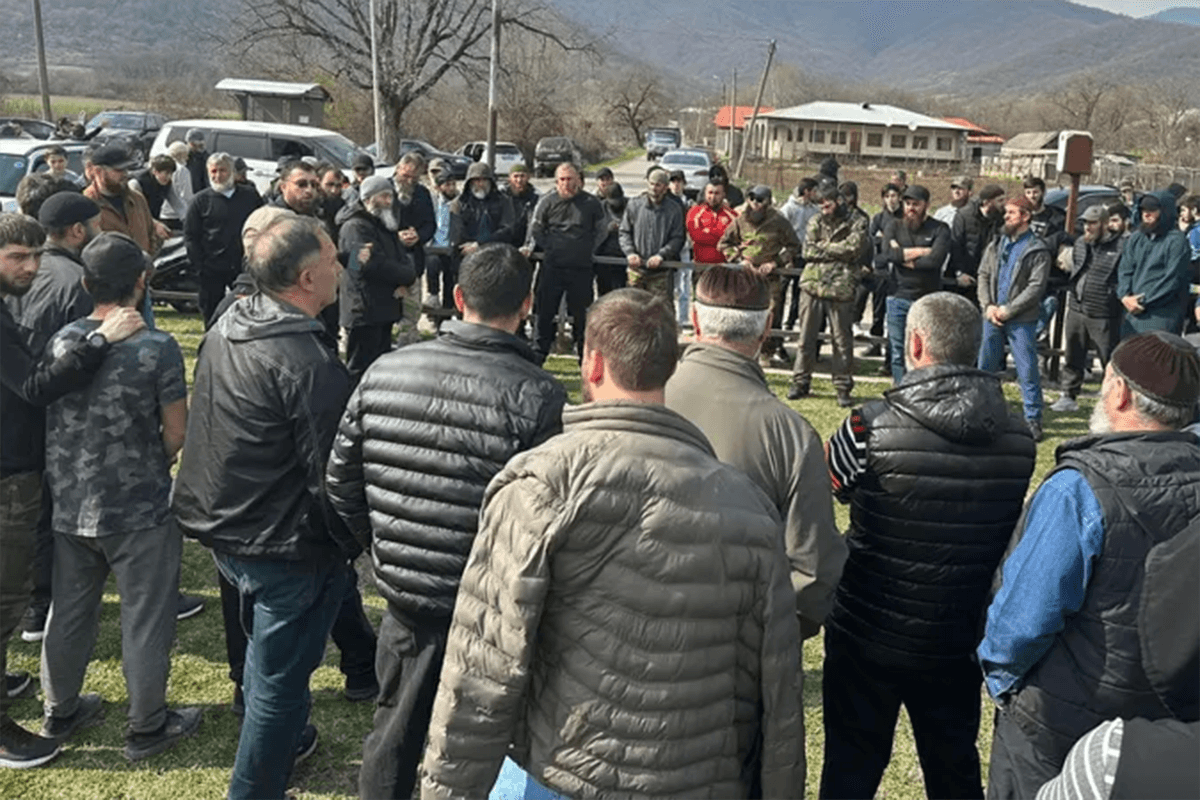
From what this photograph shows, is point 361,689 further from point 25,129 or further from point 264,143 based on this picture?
point 25,129

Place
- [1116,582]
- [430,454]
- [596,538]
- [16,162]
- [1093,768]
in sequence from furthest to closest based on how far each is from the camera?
[16,162]
[430,454]
[1116,582]
[596,538]
[1093,768]

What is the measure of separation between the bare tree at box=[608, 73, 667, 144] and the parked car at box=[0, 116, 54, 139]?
156 feet

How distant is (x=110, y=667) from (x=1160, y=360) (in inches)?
165

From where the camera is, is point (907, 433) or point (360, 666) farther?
point (360, 666)

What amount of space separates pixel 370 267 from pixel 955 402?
5135mm

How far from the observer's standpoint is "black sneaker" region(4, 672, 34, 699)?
4145mm

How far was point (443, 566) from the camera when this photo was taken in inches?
110

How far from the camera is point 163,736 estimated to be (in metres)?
3.81

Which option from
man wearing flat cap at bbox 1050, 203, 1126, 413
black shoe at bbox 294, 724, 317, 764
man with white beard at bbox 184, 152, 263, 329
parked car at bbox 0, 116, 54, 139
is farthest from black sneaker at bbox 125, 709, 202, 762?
parked car at bbox 0, 116, 54, 139

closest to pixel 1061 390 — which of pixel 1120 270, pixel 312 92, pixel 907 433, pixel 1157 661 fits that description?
pixel 1120 270

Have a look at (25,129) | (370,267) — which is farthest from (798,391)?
(25,129)

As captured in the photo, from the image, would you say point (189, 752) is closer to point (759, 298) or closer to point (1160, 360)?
point (759, 298)

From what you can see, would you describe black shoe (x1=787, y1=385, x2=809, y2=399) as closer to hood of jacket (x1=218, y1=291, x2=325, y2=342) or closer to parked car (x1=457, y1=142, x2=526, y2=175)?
hood of jacket (x1=218, y1=291, x2=325, y2=342)

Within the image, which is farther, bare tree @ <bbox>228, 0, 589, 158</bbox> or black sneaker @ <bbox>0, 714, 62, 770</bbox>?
bare tree @ <bbox>228, 0, 589, 158</bbox>
